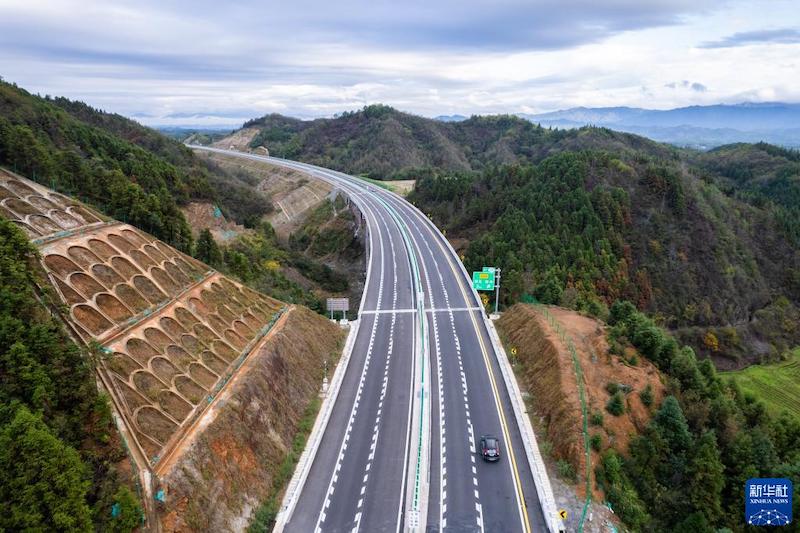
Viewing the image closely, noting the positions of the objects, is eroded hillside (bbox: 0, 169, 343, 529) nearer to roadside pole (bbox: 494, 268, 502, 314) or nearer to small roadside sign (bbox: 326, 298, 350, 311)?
small roadside sign (bbox: 326, 298, 350, 311)

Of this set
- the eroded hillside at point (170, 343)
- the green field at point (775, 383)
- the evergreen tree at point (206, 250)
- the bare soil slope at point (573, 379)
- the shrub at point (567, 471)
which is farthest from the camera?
the green field at point (775, 383)

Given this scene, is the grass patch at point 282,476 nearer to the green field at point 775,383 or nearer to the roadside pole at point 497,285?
the roadside pole at point 497,285

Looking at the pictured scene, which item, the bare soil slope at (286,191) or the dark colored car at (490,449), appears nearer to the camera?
the dark colored car at (490,449)

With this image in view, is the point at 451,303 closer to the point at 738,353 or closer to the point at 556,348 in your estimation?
the point at 556,348

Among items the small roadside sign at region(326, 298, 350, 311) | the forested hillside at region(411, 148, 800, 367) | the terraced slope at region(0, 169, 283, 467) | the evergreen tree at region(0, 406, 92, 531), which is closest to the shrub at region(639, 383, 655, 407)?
the forested hillside at region(411, 148, 800, 367)

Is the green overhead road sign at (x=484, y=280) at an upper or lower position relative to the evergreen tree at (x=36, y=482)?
lower

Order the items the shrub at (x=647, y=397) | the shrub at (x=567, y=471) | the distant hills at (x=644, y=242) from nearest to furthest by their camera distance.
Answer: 1. the shrub at (x=567, y=471)
2. the shrub at (x=647, y=397)
3. the distant hills at (x=644, y=242)

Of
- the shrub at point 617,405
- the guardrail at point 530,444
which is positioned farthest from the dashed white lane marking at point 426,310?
the shrub at point 617,405

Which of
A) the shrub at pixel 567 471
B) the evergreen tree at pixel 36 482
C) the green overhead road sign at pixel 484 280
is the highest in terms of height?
the evergreen tree at pixel 36 482
